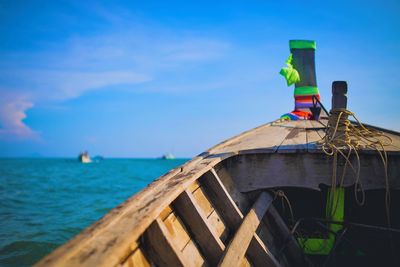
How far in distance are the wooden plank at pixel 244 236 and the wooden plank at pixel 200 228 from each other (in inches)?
3.5

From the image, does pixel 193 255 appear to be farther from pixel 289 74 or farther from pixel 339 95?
pixel 289 74

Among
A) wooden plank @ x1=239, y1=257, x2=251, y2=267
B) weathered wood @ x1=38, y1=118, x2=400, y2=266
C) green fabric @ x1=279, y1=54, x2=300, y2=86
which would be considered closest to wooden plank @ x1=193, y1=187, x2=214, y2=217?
weathered wood @ x1=38, y1=118, x2=400, y2=266

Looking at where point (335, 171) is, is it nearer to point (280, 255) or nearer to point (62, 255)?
point (280, 255)

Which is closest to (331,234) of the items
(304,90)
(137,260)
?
(137,260)

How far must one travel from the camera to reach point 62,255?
103 cm

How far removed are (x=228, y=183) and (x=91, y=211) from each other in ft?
30.1

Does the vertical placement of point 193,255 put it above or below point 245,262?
above

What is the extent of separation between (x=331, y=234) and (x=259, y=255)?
3.83ft

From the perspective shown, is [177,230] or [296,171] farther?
[296,171]

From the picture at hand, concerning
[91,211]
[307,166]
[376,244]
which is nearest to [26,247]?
[91,211]

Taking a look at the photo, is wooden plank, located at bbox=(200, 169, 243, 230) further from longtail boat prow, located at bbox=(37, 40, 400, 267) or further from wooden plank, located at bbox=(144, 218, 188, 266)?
wooden plank, located at bbox=(144, 218, 188, 266)

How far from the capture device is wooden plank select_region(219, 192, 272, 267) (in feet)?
6.04

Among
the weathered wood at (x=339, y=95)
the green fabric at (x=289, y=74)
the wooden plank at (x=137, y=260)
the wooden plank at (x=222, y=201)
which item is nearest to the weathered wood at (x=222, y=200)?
the wooden plank at (x=222, y=201)

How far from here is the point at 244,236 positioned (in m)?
2.14
